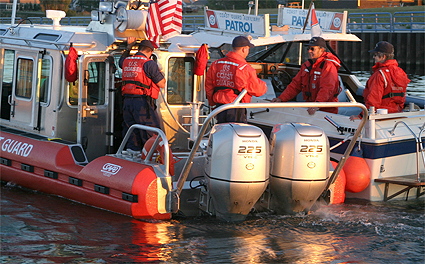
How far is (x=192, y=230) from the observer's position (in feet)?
23.5

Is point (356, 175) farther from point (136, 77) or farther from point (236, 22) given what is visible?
point (236, 22)

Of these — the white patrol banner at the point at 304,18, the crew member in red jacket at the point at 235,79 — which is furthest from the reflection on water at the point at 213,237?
the white patrol banner at the point at 304,18

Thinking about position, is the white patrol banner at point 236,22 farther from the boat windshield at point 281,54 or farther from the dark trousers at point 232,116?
the dark trousers at point 232,116

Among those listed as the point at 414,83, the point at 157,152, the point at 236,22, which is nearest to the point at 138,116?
the point at 157,152

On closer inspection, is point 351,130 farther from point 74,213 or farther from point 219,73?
point 74,213

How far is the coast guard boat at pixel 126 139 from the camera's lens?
265 inches

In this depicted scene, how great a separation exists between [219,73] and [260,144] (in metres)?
1.52

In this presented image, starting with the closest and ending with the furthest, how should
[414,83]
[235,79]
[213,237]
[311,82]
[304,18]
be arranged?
[213,237] → [235,79] → [311,82] → [304,18] → [414,83]

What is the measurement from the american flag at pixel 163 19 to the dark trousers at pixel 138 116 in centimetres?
72

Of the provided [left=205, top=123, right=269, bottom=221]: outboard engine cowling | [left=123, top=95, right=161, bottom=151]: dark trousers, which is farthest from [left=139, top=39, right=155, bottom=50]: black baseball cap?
[left=205, top=123, right=269, bottom=221]: outboard engine cowling

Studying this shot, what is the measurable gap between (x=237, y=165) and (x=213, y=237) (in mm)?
813

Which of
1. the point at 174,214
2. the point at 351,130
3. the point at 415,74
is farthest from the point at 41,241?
the point at 415,74

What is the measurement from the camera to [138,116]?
26.0ft

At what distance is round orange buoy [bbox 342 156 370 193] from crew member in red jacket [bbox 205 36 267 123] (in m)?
Answer: 1.41
